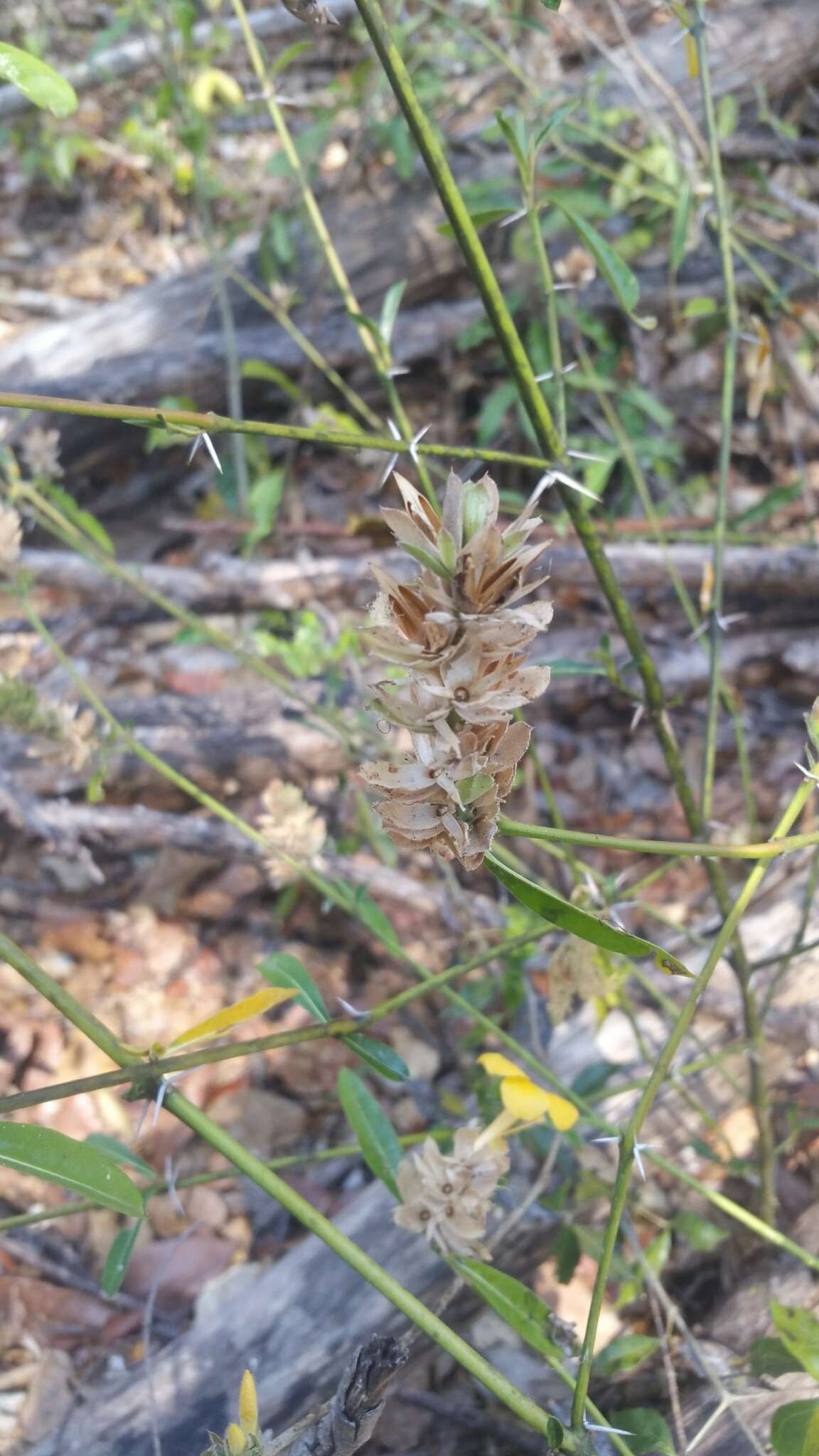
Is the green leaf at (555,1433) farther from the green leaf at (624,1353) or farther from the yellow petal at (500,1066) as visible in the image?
the green leaf at (624,1353)

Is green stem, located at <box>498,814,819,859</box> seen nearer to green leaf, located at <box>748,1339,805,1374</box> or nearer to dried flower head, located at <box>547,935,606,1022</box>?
dried flower head, located at <box>547,935,606,1022</box>

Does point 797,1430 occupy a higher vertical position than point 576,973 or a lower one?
lower

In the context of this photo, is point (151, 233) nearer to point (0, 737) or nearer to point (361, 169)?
point (361, 169)

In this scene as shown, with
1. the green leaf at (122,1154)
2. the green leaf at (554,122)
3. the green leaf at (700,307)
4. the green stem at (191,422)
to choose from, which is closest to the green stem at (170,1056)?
the green leaf at (122,1154)

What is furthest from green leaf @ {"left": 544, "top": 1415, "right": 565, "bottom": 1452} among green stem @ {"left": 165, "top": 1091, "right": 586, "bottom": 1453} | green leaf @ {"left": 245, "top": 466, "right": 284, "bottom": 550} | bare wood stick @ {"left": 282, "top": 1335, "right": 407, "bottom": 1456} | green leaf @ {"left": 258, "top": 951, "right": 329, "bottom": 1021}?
green leaf @ {"left": 245, "top": 466, "right": 284, "bottom": 550}

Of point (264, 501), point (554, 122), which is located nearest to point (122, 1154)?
point (554, 122)

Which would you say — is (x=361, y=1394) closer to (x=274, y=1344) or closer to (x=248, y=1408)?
(x=248, y=1408)

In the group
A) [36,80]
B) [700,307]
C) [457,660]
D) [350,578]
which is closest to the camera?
[457,660]

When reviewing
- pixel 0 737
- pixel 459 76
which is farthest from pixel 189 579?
pixel 459 76
